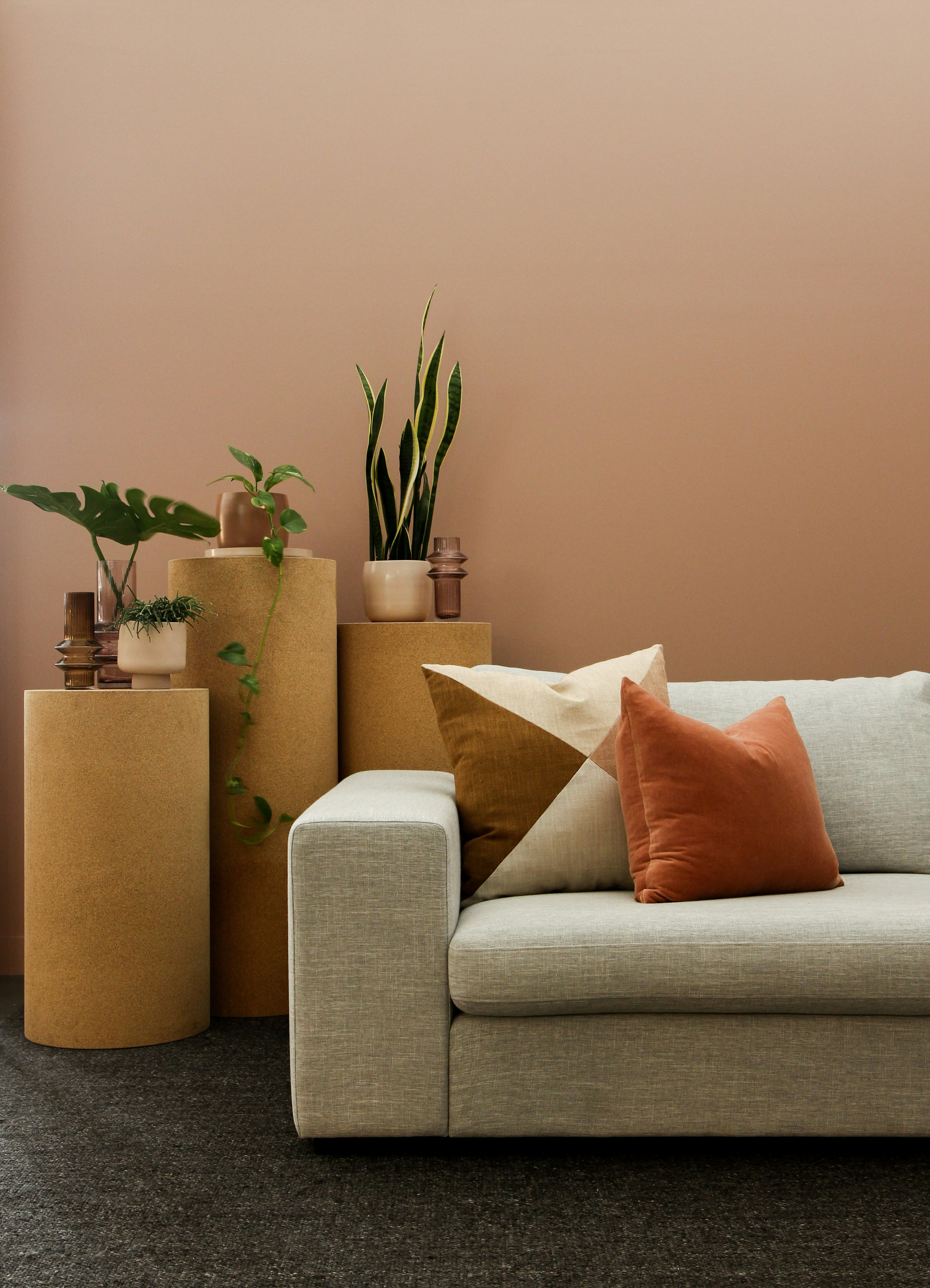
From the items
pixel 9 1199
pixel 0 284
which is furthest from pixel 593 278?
pixel 9 1199

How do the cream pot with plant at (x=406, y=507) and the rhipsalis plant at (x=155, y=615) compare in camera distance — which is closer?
the rhipsalis plant at (x=155, y=615)

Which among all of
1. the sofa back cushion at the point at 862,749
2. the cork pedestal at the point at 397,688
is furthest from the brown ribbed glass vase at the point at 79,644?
the sofa back cushion at the point at 862,749

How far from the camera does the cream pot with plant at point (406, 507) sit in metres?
2.66

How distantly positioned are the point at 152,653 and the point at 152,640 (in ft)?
0.10

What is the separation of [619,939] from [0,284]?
2.54 m

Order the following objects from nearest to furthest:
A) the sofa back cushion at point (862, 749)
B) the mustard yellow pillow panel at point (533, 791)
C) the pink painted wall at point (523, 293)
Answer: the mustard yellow pillow panel at point (533, 791) → the sofa back cushion at point (862, 749) → the pink painted wall at point (523, 293)

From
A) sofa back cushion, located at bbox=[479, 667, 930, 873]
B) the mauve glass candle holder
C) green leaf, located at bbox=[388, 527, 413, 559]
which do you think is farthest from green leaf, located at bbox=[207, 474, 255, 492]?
sofa back cushion, located at bbox=[479, 667, 930, 873]

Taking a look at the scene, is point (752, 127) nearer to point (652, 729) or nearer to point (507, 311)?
point (507, 311)

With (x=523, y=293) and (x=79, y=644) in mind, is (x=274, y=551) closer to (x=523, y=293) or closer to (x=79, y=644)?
(x=79, y=644)

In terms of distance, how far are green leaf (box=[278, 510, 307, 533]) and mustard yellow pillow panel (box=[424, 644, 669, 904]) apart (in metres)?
0.60

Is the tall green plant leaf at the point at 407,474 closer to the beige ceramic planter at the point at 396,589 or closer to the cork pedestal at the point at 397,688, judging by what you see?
the beige ceramic planter at the point at 396,589

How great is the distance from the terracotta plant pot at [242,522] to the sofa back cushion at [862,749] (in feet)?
3.51

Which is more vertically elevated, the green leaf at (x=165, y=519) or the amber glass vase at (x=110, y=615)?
the green leaf at (x=165, y=519)

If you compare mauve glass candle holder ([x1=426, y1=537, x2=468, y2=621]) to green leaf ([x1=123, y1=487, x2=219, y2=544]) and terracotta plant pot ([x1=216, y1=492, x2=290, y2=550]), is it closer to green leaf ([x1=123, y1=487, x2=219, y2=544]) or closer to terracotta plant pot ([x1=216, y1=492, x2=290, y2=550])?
terracotta plant pot ([x1=216, y1=492, x2=290, y2=550])
